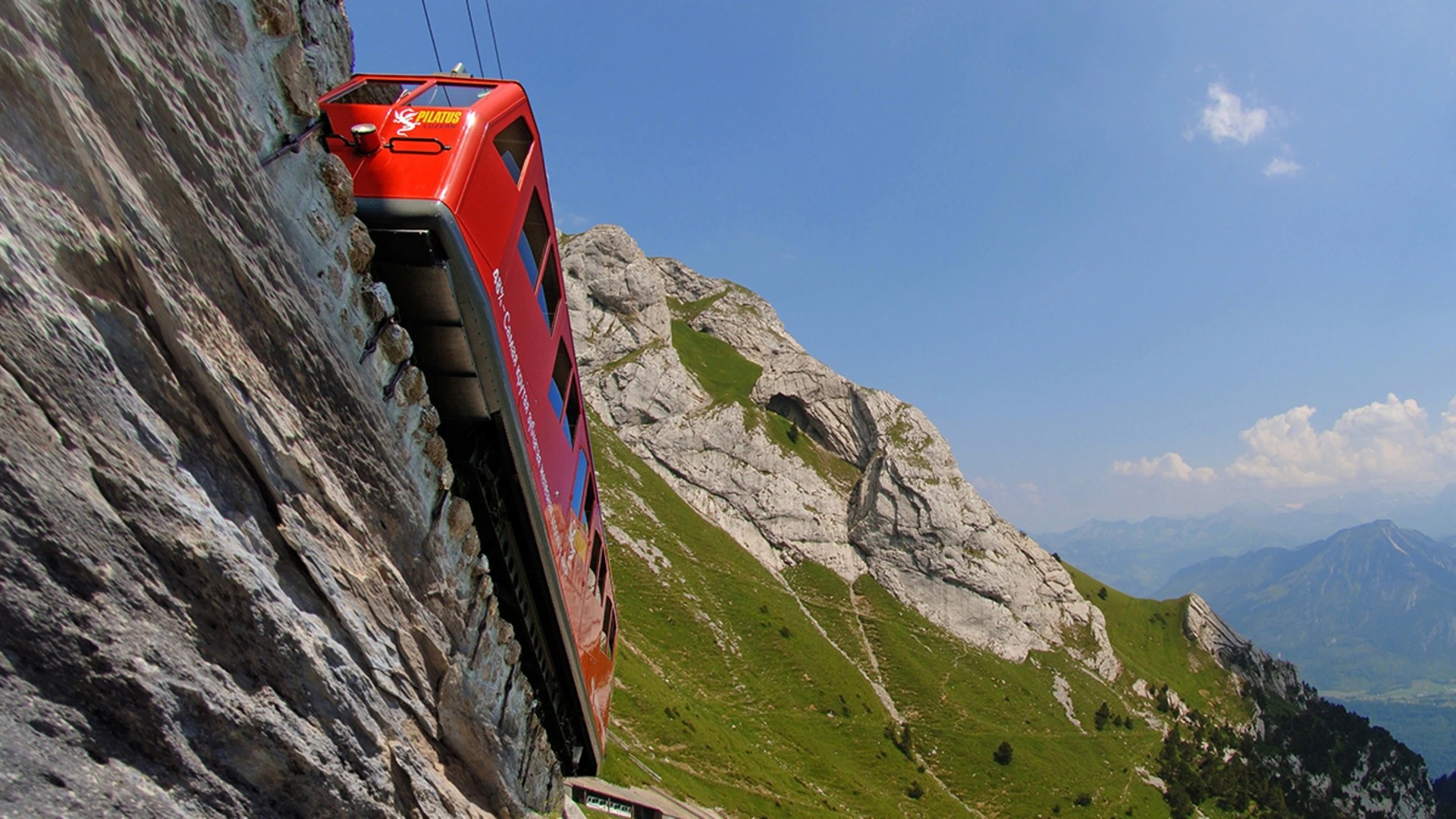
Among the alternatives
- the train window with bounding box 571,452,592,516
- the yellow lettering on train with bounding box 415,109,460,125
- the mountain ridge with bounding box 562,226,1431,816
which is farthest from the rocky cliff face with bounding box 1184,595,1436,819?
the yellow lettering on train with bounding box 415,109,460,125

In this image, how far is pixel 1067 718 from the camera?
85.9 meters

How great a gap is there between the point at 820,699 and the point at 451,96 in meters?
73.5

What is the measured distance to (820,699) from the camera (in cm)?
7119

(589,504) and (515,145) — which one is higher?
(515,145)

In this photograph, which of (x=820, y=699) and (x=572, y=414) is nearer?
(x=572, y=414)

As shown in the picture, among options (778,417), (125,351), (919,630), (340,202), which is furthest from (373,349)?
(778,417)

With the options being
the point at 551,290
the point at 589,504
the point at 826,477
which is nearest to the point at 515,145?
the point at 551,290

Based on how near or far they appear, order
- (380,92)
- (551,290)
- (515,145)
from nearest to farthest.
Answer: (380,92) < (515,145) < (551,290)

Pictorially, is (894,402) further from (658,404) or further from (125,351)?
(125,351)

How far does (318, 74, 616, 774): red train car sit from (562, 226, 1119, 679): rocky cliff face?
90.0m

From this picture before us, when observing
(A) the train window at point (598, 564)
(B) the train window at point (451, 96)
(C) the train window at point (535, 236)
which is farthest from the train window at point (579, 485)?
(B) the train window at point (451, 96)

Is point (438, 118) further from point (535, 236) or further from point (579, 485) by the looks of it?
point (579, 485)

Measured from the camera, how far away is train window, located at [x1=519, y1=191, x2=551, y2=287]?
30.9ft

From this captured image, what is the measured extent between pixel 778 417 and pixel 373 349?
117805mm
